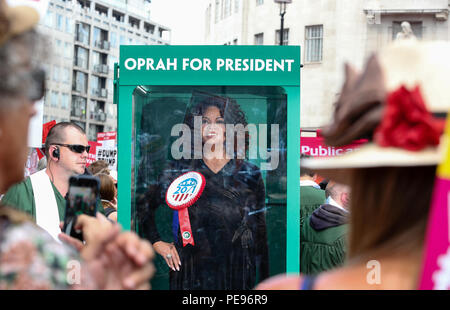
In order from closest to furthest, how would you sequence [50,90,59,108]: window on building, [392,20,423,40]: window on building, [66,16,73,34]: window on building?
[392,20,423,40]: window on building → [50,90,59,108]: window on building → [66,16,73,34]: window on building

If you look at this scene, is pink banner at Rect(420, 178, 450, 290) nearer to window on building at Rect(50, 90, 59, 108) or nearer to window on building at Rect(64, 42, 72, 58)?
window on building at Rect(50, 90, 59, 108)

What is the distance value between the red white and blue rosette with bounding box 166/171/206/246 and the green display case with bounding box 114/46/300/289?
0.21 feet

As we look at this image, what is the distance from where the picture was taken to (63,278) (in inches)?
51.8

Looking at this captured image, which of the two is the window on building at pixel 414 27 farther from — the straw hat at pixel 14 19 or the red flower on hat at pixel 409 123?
the straw hat at pixel 14 19

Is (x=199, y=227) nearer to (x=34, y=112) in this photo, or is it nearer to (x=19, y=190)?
(x=19, y=190)

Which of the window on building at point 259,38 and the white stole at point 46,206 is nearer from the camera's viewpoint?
the white stole at point 46,206

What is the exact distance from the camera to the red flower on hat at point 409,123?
1.24 metres

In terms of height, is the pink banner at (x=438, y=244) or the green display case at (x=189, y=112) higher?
the green display case at (x=189, y=112)

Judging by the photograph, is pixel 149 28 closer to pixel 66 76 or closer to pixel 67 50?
pixel 67 50

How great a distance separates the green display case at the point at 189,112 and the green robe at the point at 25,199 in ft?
1.42

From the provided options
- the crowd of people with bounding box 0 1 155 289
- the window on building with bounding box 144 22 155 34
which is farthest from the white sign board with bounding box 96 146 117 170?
the window on building with bounding box 144 22 155 34

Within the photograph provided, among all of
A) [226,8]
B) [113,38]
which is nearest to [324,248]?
[226,8]

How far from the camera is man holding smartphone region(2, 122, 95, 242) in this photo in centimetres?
395

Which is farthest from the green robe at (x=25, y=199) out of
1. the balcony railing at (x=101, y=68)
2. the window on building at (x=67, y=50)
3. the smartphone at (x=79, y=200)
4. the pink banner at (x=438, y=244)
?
the balcony railing at (x=101, y=68)
